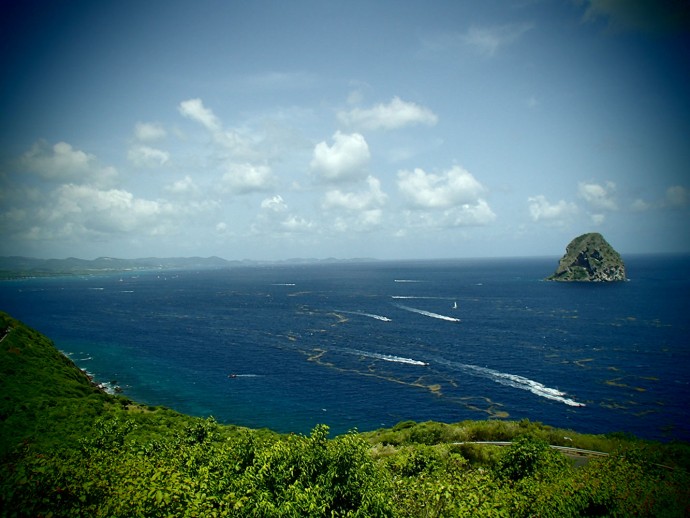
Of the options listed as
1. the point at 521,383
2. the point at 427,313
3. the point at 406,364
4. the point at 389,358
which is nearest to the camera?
the point at 521,383

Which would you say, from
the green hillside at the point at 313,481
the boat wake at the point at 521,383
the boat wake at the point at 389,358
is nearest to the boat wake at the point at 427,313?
the boat wake at the point at 389,358

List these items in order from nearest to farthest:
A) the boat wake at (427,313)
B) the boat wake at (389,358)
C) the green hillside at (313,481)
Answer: the green hillside at (313,481)
the boat wake at (389,358)
the boat wake at (427,313)

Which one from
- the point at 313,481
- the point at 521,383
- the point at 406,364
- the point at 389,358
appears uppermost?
the point at 313,481

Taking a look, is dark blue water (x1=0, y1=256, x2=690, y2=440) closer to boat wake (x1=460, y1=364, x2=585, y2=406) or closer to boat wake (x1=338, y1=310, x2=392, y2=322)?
boat wake (x1=460, y1=364, x2=585, y2=406)

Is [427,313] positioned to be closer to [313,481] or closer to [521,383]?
[521,383]

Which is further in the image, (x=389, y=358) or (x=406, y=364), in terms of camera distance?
(x=389, y=358)

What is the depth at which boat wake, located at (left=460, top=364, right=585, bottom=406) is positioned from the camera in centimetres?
8162

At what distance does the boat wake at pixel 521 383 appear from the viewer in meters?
81.6

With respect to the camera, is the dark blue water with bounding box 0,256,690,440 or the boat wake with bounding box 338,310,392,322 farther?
the boat wake with bounding box 338,310,392,322

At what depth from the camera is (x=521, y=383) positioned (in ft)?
292

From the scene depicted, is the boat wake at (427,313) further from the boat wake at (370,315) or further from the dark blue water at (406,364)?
the boat wake at (370,315)

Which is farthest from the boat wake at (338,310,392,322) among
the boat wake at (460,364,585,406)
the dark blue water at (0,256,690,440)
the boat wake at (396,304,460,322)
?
the boat wake at (460,364,585,406)

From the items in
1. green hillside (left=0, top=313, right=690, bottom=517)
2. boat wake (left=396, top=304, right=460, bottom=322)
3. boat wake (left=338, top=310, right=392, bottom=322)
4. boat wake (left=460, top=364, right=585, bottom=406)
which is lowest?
boat wake (left=460, top=364, right=585, bottom=406)

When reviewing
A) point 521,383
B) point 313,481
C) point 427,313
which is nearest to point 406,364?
point 521,383
